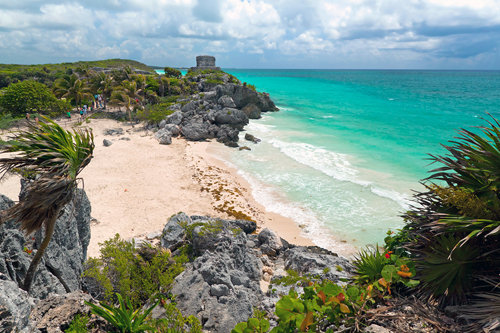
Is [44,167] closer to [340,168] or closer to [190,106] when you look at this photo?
[340,168]

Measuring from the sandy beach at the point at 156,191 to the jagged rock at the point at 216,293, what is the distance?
582 cm

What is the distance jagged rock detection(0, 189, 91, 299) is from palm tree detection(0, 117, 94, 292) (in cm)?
76

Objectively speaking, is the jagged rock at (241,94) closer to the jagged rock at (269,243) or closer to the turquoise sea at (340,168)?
the turquoise sea at (340,168)

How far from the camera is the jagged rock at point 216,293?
214 inches

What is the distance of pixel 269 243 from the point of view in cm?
1107

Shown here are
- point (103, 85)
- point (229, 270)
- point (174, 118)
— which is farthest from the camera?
point (103, 85)

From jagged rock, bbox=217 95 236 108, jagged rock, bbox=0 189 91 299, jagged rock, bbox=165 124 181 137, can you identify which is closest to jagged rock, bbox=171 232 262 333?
jagged rock, bbox=0 189 91 299

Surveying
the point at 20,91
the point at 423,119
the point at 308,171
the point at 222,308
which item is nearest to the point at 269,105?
the point at 423,119

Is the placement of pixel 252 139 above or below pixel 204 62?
below

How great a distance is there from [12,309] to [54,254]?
10.8 feet

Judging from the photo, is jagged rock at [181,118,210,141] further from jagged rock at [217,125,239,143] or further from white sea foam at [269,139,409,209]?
white sea foam at [269,139,409,209]

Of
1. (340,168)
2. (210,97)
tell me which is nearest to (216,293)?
(340,168)

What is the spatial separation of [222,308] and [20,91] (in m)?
35.3

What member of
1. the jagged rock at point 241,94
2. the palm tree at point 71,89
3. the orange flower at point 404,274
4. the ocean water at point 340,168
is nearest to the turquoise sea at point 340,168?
the ocean water at point 340,168
